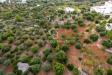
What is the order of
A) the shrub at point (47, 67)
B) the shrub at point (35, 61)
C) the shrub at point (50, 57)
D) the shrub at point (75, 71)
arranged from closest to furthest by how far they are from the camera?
1. the shrub at point (75, 71)
2. the shrub at point (47, 67)
3. the shrub at point (35, 61)
4. the shrub at point (50, 57)

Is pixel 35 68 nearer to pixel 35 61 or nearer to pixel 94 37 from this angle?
pixel 35 61

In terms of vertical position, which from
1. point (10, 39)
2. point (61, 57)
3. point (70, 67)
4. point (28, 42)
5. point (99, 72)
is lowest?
point (99, 72)

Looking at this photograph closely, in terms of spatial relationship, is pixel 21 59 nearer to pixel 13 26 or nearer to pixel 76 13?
pixel 13 26

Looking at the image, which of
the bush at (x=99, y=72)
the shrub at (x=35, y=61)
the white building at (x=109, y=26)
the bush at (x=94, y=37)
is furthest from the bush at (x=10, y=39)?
the white building at (x=109, y=26)

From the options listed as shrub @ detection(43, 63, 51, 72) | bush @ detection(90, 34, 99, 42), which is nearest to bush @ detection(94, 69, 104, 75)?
shrub @ detection(43, 63, 51, 72)

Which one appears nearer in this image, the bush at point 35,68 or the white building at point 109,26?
the bush at point 35,68

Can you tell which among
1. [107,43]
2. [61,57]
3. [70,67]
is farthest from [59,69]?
[107,43]

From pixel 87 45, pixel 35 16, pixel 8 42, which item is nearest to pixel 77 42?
pixel 87 45

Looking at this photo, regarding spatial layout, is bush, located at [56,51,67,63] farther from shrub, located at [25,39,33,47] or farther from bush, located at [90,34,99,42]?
bush, located at [90,34,99,42]

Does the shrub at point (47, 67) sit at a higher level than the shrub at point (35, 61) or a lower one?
lower

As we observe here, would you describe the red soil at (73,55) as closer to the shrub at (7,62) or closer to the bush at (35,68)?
the bush at (35,68)

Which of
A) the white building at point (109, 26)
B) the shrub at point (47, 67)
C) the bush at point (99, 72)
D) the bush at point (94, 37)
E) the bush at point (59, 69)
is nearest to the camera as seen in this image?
the bush at point (59, 69)
